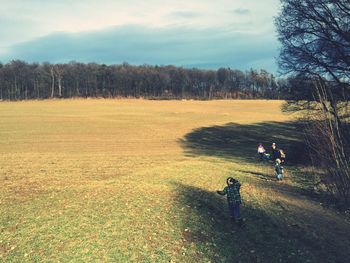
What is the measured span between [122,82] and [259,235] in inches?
6244

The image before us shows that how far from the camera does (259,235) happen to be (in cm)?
1575

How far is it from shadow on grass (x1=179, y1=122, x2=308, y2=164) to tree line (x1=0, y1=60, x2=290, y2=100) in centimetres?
7902

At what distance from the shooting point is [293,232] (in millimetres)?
16297

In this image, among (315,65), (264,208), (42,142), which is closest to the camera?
(264,208)

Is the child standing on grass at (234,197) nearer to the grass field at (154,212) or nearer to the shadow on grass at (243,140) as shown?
the grass field at (154,212)

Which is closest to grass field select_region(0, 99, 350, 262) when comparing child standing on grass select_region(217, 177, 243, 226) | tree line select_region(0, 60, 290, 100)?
child standing on grass select_region(217, 177, 243, 226)

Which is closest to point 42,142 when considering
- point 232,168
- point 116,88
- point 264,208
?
point 232,168

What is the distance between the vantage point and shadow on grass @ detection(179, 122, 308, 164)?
124ft

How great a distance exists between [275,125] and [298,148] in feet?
111

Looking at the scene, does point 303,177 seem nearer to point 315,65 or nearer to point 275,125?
point 315,65

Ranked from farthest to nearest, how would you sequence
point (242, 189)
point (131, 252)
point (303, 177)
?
point (303, 177), point (242, 189), point (131, 252)

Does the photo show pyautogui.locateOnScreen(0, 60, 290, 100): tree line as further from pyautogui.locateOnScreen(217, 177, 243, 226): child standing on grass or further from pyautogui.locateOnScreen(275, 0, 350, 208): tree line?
pyautogui.locateOnScreen(217, 177, 243, 226): child standing on grass

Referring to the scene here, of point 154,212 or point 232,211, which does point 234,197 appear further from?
point 154,212

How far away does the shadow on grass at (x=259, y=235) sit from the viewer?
45.9 ft
